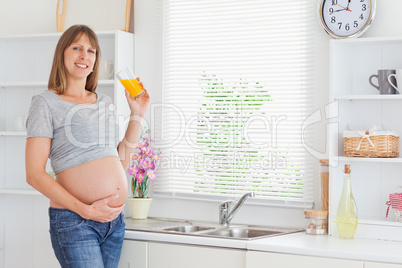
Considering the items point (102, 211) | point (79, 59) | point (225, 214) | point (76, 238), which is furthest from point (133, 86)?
point (225, 214)

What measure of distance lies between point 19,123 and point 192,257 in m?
1.48

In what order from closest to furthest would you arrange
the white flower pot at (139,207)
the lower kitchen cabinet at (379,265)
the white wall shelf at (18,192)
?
the lower kitchen cabinet at (379,265) < the white flower pot at (139,207) < the white wall shelf at (18,192)

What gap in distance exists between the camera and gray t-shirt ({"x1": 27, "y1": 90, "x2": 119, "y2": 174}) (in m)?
2.29

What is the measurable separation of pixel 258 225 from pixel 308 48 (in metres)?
0.95

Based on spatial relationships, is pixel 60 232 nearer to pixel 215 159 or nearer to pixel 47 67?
pixel 215 159

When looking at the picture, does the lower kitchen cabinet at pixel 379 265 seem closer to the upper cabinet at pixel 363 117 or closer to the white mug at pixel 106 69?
the upper cabinet at pixel 363 117

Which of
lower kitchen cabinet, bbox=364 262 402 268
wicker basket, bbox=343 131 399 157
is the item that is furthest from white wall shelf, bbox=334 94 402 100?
lower kitchen cabinet, bbox=364 262 402 268

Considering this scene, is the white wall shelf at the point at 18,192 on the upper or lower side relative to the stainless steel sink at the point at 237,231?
upper

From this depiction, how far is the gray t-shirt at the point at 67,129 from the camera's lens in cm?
229

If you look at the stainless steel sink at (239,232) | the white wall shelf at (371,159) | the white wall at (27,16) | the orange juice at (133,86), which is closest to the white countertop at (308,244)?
the stainless steel sink at (239,232)

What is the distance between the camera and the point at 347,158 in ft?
A: 8.89

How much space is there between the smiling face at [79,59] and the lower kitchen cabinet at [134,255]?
84 cm

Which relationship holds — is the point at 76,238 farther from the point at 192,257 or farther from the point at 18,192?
the point at 18,192

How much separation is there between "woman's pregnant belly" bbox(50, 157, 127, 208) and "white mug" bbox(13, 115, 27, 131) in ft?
4.13
